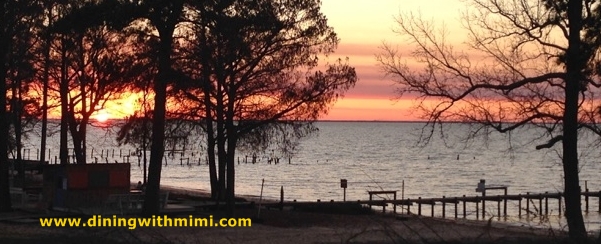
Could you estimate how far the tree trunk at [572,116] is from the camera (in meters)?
19.7

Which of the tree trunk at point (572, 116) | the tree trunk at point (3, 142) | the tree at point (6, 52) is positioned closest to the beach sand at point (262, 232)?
the tree trunk at point (3, 142)

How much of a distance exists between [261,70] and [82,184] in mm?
8333

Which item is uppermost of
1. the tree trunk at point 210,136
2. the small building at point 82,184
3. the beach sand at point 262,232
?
the tree trunk at point 210,136

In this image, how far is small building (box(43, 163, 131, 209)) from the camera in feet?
108

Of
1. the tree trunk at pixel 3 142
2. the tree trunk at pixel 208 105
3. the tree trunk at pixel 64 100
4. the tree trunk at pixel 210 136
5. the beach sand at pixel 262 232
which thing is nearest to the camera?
the beach sand at pixel 262 232

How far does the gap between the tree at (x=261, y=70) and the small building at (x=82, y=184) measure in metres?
4.44

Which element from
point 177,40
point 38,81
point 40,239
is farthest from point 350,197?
point 40,239

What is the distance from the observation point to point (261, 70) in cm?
3484

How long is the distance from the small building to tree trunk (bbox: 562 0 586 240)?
18634mm

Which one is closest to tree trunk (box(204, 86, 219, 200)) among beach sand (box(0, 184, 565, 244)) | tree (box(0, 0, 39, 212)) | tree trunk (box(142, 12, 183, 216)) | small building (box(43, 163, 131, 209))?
tree trunk (box(142, 12, 183, 216))

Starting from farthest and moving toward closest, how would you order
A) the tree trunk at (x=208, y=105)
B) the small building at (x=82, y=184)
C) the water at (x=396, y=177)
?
the water at (x=396, y=177)
the small building at (x=82, y=184)
the tree trunk at (x=208, y=105)

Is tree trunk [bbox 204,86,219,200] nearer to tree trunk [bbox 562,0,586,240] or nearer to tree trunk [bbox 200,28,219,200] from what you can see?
Result: tree trunk [bbox 200,28,219,200]

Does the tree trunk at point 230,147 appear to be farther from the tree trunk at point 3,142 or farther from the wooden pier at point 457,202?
the tree trunk at point 3,142

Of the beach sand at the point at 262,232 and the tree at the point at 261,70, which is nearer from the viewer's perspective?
the beach sand at the point at 262,232
